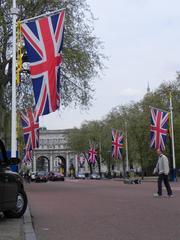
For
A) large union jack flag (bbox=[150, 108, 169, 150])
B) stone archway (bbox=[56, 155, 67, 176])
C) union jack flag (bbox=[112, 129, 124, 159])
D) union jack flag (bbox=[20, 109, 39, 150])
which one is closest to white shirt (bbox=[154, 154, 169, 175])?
union jack flag (bbox=[20, 109, 39, 150])

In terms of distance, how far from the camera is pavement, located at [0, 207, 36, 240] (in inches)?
349

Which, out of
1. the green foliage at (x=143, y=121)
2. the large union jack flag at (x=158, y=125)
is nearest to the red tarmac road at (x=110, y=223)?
the large union jack flag at (x=158, y=125)

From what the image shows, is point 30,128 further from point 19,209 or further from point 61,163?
point 61,163

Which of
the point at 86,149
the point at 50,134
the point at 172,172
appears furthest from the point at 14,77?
the point at 50,134

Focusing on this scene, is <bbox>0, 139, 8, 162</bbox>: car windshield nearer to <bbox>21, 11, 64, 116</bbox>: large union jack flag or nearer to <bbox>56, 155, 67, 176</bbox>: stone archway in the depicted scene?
<bbox>21, 11, 64, 116</bbox>: large union jack flag

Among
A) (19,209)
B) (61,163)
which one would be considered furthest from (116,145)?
(61,163)

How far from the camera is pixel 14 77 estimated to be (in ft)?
62.8

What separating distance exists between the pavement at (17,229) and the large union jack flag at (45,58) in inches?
241

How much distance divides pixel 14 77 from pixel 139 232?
36.8 feet

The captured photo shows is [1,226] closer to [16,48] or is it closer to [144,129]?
[16,48]

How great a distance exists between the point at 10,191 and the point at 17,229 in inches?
52.7

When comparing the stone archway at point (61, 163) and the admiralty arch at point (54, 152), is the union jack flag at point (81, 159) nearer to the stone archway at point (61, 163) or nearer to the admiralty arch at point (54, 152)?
the stone archway at point (61, 163)

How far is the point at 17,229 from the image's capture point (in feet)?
32.2

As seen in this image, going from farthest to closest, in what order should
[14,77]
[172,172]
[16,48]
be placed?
1. [172,172]
2. [16,48]
3. [14,77]
